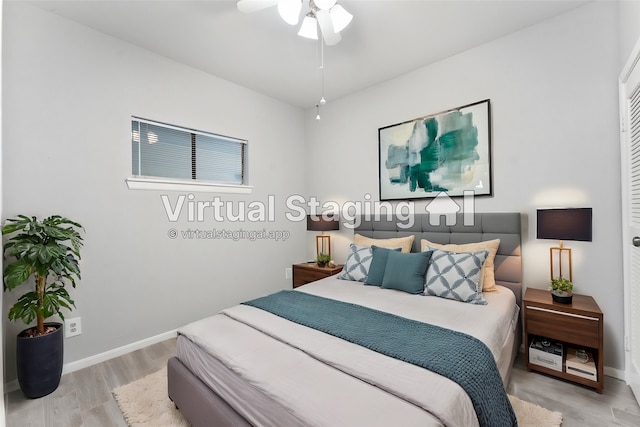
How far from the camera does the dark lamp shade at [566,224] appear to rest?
200cm

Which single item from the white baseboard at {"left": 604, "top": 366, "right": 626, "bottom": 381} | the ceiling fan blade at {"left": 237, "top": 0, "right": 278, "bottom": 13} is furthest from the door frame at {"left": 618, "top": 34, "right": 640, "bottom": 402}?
the ceiling fan blade at {"left": 237, "top": 0, "right": 278, "bottom": 13}

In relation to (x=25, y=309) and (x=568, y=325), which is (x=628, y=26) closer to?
(x=568, y=325)

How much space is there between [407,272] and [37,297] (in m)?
2.77

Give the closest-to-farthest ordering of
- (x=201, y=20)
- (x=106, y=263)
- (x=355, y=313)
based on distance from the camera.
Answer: (x=355, y=313)
(x=201, y=20)
(x=106, y=263)

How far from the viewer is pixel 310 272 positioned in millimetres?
3525

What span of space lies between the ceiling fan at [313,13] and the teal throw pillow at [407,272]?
1907 millimetres

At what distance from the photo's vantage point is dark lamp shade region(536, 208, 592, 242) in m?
2.00

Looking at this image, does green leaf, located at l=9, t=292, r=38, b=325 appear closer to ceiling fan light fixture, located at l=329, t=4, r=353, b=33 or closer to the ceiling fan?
the ceiling fan

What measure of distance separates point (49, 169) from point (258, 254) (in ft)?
7.13

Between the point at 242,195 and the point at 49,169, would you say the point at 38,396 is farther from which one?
the point at 242,195

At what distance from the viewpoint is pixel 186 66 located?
9.94 ft

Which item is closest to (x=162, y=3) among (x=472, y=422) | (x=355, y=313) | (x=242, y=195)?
(x=242, y=195)

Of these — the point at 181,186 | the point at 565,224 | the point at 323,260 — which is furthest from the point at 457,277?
the point at 181,186

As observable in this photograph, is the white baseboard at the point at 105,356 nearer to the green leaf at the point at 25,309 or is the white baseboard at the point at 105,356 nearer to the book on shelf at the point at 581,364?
the green leaf at the point at 25,309
